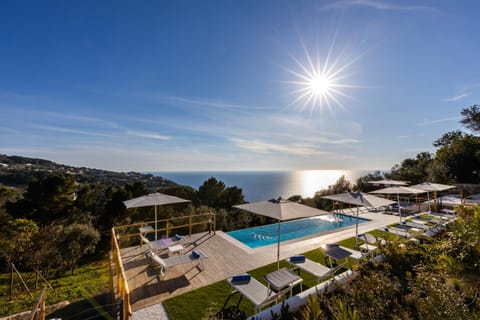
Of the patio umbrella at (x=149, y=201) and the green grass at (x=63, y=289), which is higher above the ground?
the patio umbrella at (x=149, y=201)

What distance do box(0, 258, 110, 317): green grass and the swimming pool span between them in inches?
223

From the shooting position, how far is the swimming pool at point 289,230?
957cm

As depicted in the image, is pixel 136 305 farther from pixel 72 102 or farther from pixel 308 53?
pixel 72 102

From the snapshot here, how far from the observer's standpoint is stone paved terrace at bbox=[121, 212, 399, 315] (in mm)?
4834

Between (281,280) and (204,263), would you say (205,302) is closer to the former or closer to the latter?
(281,280)

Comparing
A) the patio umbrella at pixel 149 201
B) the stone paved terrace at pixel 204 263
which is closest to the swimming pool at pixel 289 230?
the stone paved terrace at pixel 204 263

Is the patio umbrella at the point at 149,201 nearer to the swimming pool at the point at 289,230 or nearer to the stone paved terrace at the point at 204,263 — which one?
the stone paved terrace at the point at 204,263

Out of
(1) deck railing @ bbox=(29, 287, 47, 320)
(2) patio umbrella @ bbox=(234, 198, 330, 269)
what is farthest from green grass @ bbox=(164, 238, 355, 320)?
(1) deck railing @ bbox=(29, 287, 47, 320)

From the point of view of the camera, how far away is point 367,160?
3225cm

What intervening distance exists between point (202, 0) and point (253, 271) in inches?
400

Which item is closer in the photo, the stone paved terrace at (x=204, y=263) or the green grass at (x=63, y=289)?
the stone paved terrace at (x=204, y=263)

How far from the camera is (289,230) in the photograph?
1123 centimetres

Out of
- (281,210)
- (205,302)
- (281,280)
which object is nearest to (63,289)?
(205,302)

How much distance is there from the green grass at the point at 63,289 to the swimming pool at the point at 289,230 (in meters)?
5.67
